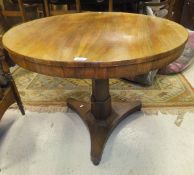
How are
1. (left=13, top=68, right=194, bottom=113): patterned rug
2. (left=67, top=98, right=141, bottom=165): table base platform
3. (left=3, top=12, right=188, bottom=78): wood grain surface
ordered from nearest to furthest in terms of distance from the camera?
(left=3, top=12, right=188, bottom=78): wood grain surface, (left=67, top=98, right=141, bottom=165): table base platform, (left=13, top=68, right=194, bottom=113): patterned rug

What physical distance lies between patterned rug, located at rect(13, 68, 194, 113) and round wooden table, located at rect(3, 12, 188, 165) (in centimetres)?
48

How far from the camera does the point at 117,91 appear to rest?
182cm

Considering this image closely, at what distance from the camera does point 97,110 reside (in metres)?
1.34

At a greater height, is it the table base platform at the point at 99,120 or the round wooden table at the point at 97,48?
the round wooden table at the point at 97,48

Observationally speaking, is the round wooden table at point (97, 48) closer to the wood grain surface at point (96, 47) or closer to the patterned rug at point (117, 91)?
the wood grain surface at point (96, 47)

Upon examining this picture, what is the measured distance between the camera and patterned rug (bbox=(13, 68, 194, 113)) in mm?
1664

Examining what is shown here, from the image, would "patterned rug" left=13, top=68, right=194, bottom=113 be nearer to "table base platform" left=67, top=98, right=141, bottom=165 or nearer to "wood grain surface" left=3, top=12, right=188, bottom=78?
"table base platform" left=67, top=98, right=141, bottom=165

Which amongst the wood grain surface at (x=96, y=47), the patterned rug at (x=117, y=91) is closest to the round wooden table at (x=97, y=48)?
the wood grain surface at (x=96, y=47)

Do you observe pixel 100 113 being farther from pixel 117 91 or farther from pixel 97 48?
pixel 97 48

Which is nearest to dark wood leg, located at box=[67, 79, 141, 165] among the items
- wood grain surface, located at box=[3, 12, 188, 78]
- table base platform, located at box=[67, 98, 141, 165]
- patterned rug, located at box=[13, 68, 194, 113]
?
table base platform, located at box=[67, 98, 141, 165]

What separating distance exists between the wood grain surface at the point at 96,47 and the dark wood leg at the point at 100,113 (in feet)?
1.17

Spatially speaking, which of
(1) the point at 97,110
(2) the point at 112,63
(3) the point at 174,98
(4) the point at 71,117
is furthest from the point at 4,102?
(3) the point at 174,98

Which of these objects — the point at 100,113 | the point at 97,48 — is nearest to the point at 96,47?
the point at 97,48

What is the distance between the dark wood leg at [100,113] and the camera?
1229 millimetres
